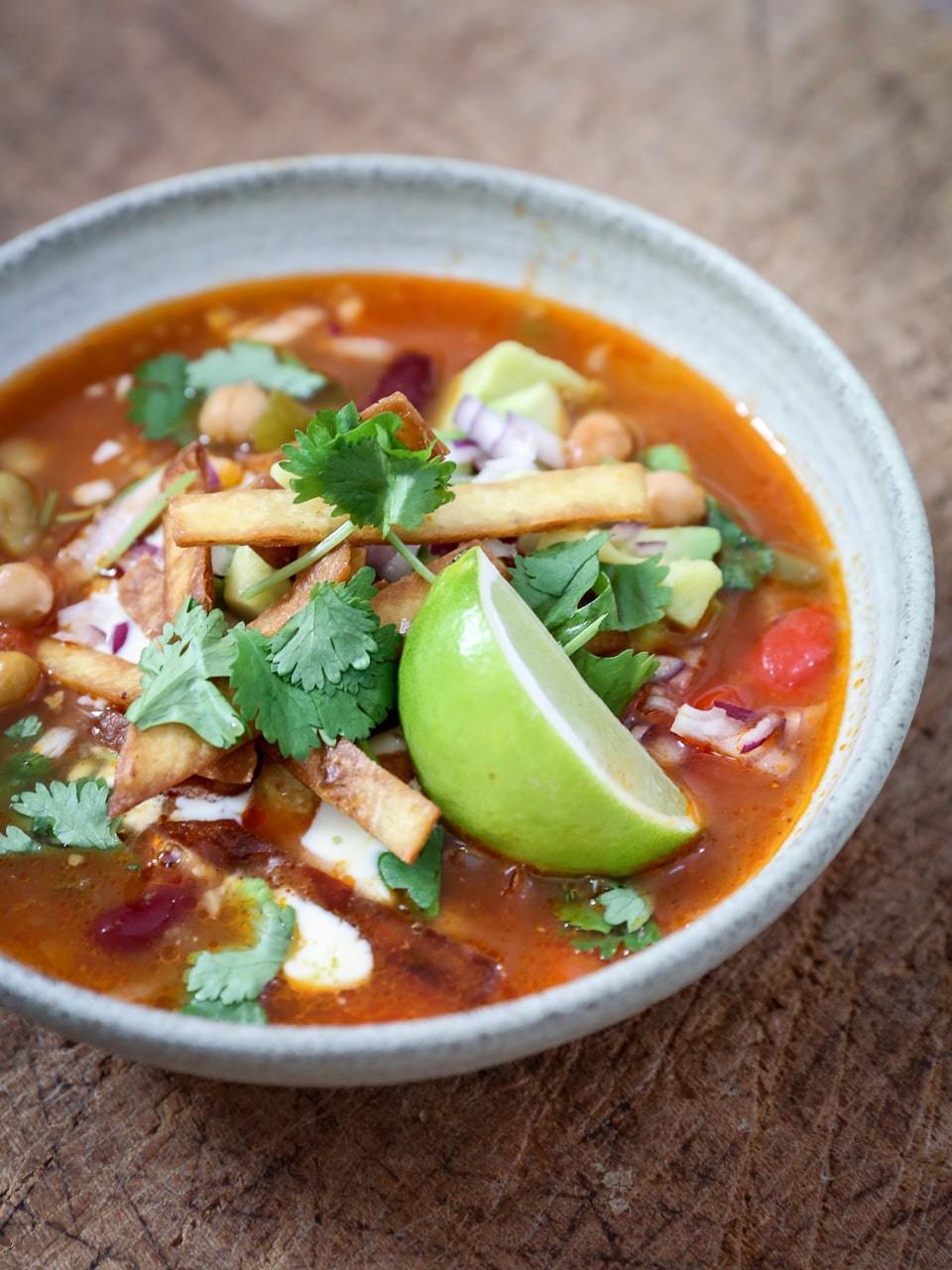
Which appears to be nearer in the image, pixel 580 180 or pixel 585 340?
pixel 585 340

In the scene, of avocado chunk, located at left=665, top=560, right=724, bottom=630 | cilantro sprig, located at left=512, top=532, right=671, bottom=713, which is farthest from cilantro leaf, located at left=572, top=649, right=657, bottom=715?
avocado chunk, located at left=665, top=560, right=724, bottom=630

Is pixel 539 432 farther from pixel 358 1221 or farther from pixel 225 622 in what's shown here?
pixel 358 1221

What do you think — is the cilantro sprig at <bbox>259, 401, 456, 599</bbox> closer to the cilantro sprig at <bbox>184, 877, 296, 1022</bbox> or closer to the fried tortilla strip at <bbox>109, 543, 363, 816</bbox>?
the fried tortilla strip at <bbox>109, 543, 363, 816</bbox>

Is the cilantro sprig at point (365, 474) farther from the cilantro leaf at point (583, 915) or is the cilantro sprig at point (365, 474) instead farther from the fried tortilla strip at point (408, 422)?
the cilantro leaf at point (583, 915)

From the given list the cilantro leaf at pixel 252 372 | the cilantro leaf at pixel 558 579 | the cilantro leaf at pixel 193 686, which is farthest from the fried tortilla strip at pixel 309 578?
the cilantro leaf at pixel 252 372

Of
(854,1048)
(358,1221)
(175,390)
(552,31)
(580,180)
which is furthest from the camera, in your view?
(552,31)

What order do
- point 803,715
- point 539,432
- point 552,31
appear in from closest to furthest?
point 803,715
point 539,432
point 552,31

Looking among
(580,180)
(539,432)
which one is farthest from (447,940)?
(580,180)

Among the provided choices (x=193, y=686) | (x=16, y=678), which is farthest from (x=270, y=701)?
(x=16, y=678)

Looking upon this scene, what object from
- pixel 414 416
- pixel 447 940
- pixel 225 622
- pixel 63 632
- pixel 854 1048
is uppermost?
pixel 414 416
